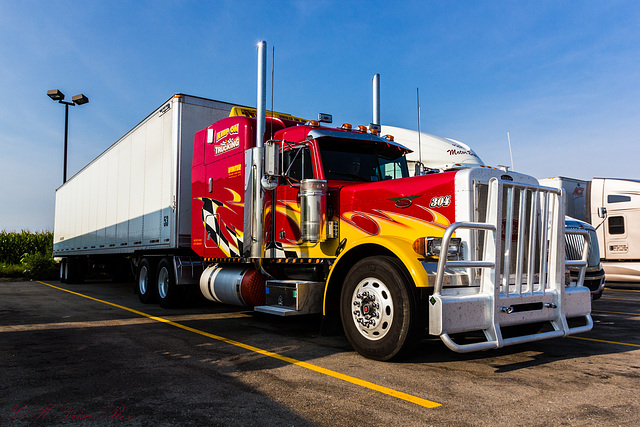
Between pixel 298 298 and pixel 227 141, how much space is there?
11.7 ft

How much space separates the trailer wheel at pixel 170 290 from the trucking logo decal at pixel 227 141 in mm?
2835

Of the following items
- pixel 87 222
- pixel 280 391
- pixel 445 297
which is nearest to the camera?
pixel 280 391

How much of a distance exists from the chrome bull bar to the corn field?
29075 millimetres

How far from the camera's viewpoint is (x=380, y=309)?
4934 mm

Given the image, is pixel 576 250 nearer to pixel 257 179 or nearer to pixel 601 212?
pixel 601 212

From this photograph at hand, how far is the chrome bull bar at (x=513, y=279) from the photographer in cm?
433

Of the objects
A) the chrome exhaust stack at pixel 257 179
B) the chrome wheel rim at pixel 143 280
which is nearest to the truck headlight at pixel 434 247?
the chrome exhaust stack at pixel 257 179

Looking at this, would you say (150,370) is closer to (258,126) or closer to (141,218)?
(258,126)

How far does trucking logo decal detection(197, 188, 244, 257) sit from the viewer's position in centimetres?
816

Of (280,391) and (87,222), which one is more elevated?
(87,222)

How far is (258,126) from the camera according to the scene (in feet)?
24.4

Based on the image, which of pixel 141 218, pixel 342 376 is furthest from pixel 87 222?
pixel 342 376

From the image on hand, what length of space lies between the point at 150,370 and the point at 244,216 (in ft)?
11.5

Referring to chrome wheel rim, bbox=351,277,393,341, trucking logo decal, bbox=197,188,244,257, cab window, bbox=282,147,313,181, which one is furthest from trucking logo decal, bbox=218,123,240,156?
chrome wheel rim, bbox=351,277,393,341
